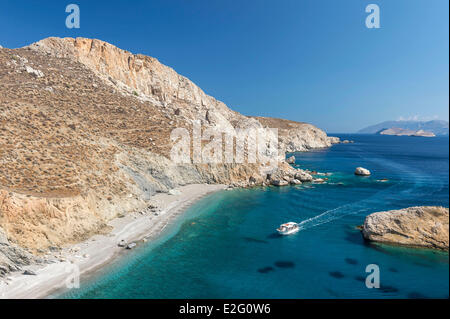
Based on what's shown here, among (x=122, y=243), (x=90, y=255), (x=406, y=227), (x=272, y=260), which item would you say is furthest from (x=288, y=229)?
(x=90, y=255)

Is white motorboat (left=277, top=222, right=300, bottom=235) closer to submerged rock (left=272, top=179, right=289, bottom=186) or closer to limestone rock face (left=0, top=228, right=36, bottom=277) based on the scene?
submerged rock (left=272, top=179, right=289, bottom=186)

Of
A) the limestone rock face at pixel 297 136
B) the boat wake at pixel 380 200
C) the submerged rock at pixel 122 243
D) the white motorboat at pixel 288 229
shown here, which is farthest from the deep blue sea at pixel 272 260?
the limestone rock face at pixel 297 136

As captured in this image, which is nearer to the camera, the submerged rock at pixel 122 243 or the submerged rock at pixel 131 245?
the submerged rock at pixel 131 245

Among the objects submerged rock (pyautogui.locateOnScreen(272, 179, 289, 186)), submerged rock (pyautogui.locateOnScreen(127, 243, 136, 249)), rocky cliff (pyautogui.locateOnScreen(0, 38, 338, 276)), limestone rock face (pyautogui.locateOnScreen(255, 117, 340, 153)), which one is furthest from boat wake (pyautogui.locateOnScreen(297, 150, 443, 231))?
limestone rock face (pyautogui.locateOnScreen(255, 117, 340, 153))

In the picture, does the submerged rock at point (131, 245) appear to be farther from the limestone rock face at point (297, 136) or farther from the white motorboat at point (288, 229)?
the limestone rock face at point (297, 136)
